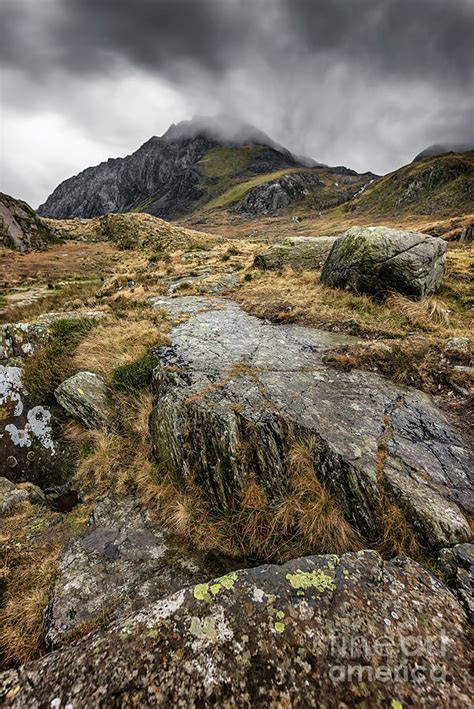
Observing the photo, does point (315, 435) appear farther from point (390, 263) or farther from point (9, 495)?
point (390, 263)

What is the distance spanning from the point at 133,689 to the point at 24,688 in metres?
0.93

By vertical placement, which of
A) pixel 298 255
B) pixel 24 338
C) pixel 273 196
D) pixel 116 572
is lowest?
pixel 116 572

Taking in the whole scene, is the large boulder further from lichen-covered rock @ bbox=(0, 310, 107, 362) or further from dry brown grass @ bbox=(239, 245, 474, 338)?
lichen-covered rock @ bbox=(0, 310, 107, 362)

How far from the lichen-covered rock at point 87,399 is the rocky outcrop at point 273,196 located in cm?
18112

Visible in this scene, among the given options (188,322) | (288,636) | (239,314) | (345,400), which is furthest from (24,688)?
(239,314)

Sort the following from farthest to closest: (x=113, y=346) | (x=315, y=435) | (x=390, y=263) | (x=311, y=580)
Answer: (x=390, y=263) < (x=113, y=346) < (x=315, y=435) < (x=311, y=580)

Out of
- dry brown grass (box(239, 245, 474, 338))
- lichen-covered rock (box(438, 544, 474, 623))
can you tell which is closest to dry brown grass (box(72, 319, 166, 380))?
dry brown grass (box(239, 245, 474, 338))

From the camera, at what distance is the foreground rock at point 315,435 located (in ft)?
13.4

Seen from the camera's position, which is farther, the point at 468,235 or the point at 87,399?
the point at 468,235

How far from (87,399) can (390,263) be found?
10615mm

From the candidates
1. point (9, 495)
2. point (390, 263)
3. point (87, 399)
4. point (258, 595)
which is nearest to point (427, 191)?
point (390, 263)

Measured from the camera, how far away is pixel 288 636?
107 inches

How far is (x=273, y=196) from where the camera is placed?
7062 inches

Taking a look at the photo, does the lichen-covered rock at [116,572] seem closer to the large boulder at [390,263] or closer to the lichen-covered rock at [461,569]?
the lichen-covered rock at [461,569]
